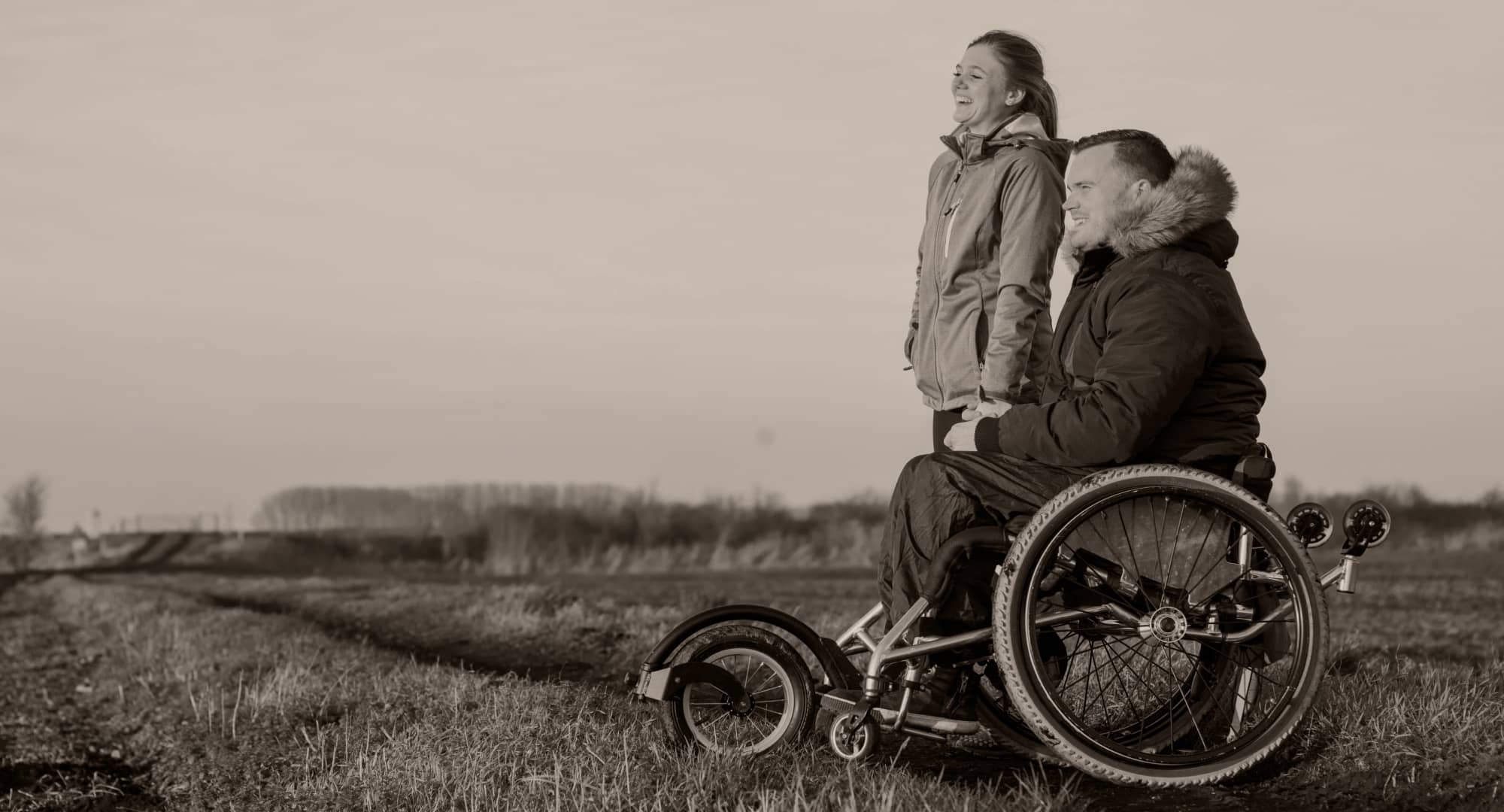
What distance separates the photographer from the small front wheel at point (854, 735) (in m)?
4.04

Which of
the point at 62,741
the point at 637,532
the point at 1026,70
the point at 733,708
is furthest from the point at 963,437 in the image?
the point at 637,532

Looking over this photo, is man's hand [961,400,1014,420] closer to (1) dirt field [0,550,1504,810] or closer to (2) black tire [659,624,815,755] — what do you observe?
(2) black tire [659,624,815,755]

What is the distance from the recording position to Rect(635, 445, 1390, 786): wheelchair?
3865 millimetres

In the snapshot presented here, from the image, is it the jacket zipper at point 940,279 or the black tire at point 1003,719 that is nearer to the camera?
the black tire at point 1003,719

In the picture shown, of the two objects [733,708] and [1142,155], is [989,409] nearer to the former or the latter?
[1142,155]

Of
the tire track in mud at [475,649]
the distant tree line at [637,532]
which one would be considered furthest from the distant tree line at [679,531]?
the tire track in mud at [475,649]

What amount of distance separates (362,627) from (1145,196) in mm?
8540

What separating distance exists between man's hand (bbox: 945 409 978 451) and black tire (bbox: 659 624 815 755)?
84 centimetres

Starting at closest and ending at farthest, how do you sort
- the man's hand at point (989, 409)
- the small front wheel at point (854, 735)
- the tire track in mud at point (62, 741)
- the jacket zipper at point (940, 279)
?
1. the small front wheel at point (854, 735)
2. the man's hand at point (989, 409)
3. the jacket zipper at point (940, 279)
4. the tire track in mud at point (62, 741)

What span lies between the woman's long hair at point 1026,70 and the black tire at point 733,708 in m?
2.38

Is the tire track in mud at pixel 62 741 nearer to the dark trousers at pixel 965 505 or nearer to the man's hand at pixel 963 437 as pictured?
the dark trousers at pixel 965 505

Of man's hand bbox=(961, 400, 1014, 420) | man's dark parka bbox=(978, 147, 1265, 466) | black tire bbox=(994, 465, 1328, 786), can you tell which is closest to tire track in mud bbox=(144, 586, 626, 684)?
man's hand bbox=(961, 400, 1014, 420)

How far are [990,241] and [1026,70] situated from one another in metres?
0.74

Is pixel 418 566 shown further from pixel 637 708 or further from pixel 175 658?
pixel 637 708
